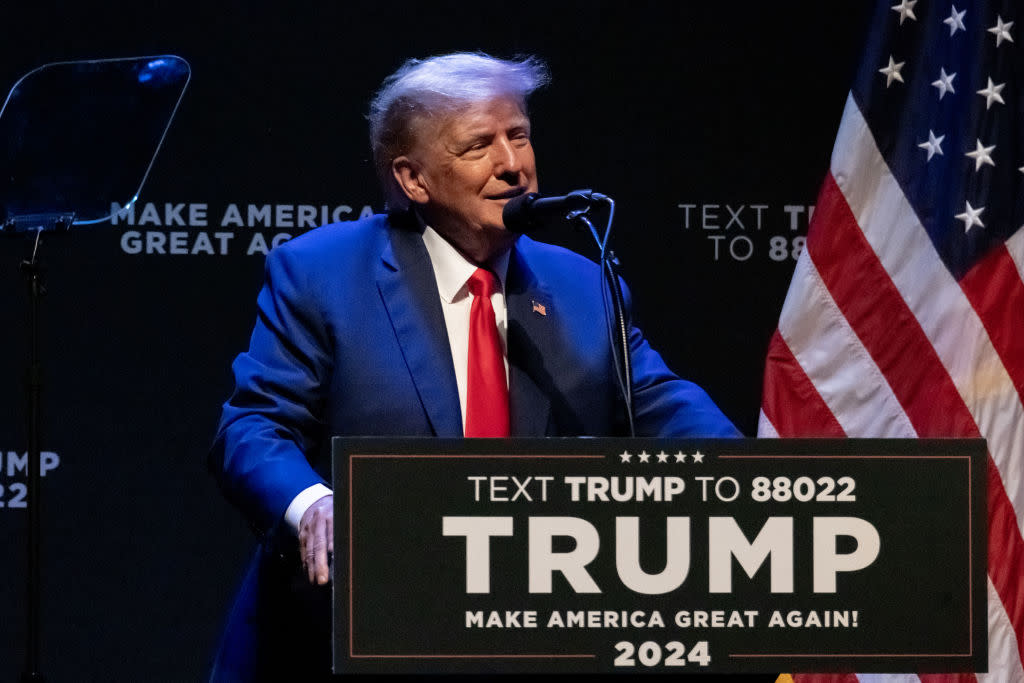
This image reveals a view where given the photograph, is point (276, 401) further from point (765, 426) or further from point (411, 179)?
point (765, 426)

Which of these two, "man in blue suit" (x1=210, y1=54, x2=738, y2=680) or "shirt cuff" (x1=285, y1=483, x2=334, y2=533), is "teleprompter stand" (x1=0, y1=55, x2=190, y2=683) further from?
"shirt cuff" (x1=285, y1=483, x2=334, y2=533)

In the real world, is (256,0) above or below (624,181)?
above

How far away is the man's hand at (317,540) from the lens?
5.34 feet

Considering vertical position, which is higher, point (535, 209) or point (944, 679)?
point (535, 209)

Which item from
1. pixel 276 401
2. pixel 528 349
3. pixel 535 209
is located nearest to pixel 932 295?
pixel 528 349

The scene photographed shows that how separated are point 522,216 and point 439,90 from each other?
1.36 feet

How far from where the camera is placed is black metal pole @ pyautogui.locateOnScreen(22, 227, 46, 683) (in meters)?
2.81

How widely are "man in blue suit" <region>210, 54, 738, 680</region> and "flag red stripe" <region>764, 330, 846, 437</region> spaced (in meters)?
1.00

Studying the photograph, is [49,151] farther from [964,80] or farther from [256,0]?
[964,80]

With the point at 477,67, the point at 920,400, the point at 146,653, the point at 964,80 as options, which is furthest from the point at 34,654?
the point at 964,80

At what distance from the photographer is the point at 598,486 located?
1.53m

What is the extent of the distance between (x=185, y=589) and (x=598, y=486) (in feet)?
7.58

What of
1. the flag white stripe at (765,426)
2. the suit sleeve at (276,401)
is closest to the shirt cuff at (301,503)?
the suit sleeve at (276,401)

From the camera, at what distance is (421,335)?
220 centimetres
